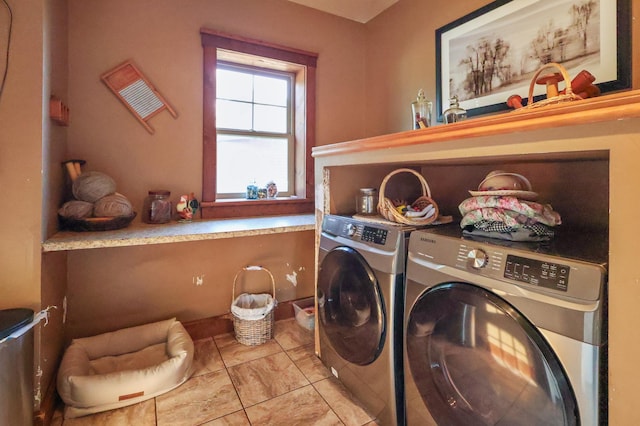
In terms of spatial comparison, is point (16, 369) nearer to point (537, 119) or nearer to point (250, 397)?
point (250, 397)

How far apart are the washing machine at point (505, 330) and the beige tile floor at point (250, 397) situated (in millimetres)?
487

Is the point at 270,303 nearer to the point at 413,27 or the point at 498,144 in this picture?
the point at 498,144

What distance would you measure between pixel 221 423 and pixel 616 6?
254cm

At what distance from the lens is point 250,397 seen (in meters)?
1.64

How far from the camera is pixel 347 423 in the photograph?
1474 mm

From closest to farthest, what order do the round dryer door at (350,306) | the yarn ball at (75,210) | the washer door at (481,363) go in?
1. the washer door at (481,363)
2. the round dryer door at (350,306)
3. the yarn ball at (75,210)

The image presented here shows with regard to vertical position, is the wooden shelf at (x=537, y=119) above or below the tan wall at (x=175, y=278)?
above

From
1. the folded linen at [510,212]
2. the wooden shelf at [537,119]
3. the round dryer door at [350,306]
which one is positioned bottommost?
the round dryer door at [350,306]

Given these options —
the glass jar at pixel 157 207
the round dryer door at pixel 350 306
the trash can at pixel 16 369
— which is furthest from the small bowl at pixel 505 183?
the trash can at pixel 16 369

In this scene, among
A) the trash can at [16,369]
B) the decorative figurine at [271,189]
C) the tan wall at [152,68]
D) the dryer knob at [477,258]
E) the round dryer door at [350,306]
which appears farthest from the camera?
the decorative figurine at [271,189]

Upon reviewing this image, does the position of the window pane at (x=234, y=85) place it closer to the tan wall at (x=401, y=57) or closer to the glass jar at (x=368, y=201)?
the tan wall at (x=401, y=57)

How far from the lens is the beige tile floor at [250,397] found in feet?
4.87

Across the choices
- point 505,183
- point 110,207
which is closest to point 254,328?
point 110,207

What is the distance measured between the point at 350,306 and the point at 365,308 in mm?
135
